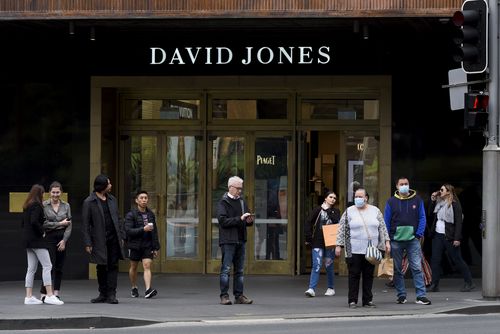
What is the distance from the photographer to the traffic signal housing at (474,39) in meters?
16.4

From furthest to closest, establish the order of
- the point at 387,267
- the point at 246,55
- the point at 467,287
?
the point at 246,55
the point at 387,267
the point at 467,287

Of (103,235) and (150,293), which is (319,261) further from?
(103,235)

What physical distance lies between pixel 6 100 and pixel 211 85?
361 centimetres

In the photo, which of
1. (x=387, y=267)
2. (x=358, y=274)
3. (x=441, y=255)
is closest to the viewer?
(x=358, y=274)

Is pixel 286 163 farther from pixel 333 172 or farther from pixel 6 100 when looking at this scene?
pixel 6 100

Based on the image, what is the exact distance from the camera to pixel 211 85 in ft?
66.4

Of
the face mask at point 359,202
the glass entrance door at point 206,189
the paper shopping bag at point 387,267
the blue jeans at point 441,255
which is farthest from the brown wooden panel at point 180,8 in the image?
the glass entrance door at point 206,189

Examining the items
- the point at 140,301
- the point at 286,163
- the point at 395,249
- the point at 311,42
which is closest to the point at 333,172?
the point at 286,163

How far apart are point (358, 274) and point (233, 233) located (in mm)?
1866

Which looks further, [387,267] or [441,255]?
[441,255]

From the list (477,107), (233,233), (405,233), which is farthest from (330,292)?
(477,107)

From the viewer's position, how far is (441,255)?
18344mm

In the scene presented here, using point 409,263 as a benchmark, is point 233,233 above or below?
above

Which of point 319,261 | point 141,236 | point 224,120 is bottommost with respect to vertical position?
point 319,261
